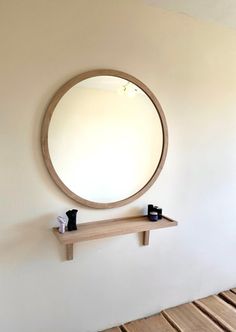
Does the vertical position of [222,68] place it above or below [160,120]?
above

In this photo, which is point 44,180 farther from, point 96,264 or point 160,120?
point 160,120

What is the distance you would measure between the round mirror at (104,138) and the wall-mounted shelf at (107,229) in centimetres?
12

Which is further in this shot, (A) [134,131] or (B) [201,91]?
(B) [201,91]

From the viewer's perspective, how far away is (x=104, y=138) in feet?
5.65

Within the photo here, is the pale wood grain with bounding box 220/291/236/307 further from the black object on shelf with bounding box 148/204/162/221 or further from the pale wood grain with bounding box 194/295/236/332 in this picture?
the black object on shelf with bounding box 148/204/162/221

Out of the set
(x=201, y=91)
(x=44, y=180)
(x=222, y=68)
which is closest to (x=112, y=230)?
(x=44, y=180)

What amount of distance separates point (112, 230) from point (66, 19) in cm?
129

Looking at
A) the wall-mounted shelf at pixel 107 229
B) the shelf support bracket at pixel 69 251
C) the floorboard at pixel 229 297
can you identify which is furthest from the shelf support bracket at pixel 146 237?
the floorboard at pixel 229 297

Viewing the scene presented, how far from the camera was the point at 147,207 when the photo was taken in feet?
6.23

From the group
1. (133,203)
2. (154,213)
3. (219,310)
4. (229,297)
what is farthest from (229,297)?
(133,203)

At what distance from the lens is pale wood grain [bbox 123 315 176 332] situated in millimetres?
1861

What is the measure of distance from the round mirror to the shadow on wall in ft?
0.88

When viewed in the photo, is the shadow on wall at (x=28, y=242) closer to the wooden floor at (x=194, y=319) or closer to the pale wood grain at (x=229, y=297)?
the wooden floor at (x=194, y=319)

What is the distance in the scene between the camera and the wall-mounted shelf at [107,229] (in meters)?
1.49
